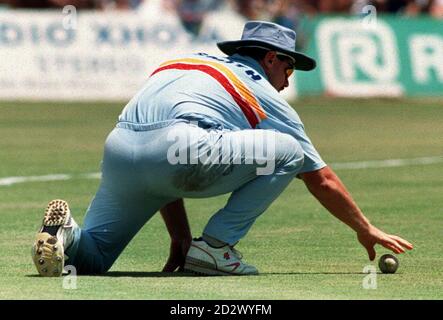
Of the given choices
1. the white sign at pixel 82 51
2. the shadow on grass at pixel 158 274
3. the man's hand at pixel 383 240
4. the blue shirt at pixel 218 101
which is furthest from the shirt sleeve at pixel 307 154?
the white sign at pixel 82 51

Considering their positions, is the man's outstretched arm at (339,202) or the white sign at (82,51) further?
the white sign at (82,51)

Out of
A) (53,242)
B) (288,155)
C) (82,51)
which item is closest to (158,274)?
(53,242)


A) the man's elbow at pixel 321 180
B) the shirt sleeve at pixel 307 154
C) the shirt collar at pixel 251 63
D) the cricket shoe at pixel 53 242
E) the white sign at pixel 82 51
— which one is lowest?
the cricket shoe at pixel 53 242

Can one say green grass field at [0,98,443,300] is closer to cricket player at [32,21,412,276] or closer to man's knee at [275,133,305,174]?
cricket player at [32,21,412,276]

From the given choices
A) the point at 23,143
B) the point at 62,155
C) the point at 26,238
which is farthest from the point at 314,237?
the point at 23,143

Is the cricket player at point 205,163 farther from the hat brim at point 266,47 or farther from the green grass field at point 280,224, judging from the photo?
the green grass field at point 280,224

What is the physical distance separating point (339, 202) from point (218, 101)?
105 cm

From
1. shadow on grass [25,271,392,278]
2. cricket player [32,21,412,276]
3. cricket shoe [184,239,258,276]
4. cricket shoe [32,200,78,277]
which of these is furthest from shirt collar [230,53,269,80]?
cricket shoe [32,200,78,277]

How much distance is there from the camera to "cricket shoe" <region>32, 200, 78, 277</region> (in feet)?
28.4

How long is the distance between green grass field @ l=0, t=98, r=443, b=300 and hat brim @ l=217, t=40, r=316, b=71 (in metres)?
1.38

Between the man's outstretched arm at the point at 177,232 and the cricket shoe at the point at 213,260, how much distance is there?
0.40 meters

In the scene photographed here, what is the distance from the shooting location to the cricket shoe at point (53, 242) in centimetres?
865
